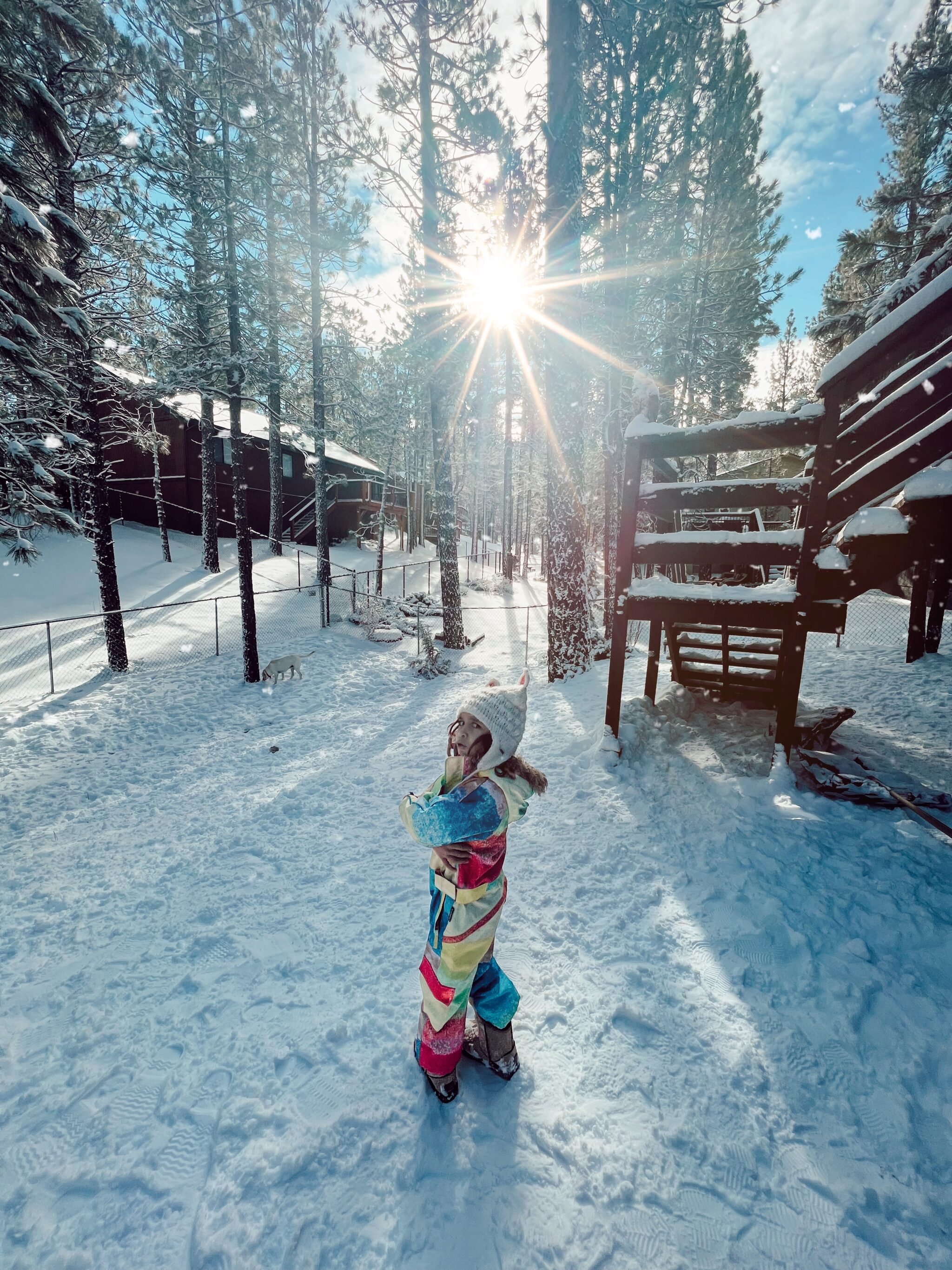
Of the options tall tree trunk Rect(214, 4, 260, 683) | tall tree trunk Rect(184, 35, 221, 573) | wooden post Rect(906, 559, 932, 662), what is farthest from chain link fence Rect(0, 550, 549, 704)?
wooden post Rect(906, 559, 932, 662)

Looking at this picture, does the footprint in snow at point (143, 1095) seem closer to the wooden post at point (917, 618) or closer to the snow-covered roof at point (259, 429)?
the wooden post at point (917, 618)

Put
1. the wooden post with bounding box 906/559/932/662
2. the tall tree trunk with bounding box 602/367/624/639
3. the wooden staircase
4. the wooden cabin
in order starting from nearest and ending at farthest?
1. the wooden staircase
2. the wooden post with bounding box 906/559/932/662
3. the tall tree trunk with bounding box 602/367/624/639
4. the wooden cabin

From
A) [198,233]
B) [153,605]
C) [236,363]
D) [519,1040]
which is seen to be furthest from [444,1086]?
[153,605]

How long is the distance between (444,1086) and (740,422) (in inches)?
189

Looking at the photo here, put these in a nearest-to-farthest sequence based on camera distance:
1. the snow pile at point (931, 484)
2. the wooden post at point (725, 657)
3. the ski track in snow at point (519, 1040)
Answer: the ski track in snow at point (519, 1040) < the snow pile at point (931, 484) < the wooden post at point (725, 657)

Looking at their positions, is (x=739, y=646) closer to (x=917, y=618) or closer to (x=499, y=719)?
(x=917, y=618)

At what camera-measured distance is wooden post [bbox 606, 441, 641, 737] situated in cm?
480

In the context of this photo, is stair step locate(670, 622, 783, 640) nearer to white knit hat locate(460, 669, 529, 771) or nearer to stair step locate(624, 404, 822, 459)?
stair step locate(624, 404, 822, 459)

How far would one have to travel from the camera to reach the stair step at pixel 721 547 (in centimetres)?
411

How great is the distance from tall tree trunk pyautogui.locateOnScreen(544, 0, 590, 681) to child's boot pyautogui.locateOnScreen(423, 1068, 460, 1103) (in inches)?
244

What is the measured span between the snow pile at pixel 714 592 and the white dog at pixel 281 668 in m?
6.61

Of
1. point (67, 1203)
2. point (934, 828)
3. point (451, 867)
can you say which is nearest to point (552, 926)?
point (451, 867)

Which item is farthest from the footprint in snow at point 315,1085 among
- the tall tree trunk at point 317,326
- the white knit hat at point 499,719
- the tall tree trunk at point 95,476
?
the tall tree trunk at point 317,326

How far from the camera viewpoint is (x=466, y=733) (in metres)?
2.02
